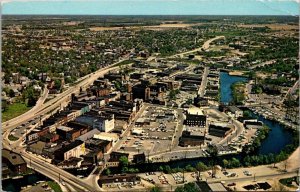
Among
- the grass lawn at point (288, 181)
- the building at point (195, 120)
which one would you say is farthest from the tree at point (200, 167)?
the building at point (195, 120)

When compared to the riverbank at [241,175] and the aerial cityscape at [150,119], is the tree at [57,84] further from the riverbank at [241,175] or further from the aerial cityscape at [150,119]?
the riverbank at [241,175]

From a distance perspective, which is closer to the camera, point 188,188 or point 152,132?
point 188,188

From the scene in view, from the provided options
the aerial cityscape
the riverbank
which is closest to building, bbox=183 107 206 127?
the aerial cityscape

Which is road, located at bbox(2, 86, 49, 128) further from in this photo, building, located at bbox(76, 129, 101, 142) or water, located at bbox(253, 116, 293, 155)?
water, located at bbox(253, 116, 293, 155)

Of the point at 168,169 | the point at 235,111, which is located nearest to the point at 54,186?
the point at 168,169

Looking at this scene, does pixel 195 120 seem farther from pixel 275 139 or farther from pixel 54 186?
pixel 54 186

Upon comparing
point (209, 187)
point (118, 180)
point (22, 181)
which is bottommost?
point (22, 181)
